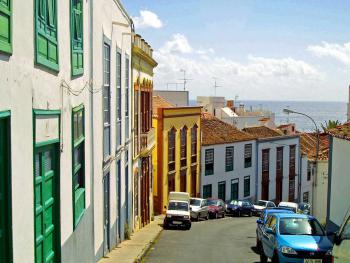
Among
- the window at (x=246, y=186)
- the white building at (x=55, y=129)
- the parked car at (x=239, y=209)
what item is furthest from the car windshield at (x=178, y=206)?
the window at (x=246, y=186)

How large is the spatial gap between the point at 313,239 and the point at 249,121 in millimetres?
54084

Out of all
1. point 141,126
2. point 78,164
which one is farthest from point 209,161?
point 78,164

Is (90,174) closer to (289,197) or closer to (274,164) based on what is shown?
(274,164)

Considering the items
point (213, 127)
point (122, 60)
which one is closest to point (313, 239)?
point (122, 60)

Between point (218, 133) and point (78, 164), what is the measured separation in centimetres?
3800

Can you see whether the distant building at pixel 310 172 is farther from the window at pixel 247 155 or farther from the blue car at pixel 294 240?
the blue car at pixel 294 240

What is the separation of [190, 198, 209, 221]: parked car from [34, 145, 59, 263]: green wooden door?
28.8 meters

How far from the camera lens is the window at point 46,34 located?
7.43 m

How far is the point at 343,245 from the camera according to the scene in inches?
386

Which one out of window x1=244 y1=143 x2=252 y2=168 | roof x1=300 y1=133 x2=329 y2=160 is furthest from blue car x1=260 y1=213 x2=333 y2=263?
roof x1=300 y1=133 x2=329 y2=160

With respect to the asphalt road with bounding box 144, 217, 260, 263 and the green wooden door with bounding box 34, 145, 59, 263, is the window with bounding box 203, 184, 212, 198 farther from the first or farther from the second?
the green wooden door with bounding box 34, 145, 59, 263

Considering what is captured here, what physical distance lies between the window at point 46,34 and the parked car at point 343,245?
5.78 metres

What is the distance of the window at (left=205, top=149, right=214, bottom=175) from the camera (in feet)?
153

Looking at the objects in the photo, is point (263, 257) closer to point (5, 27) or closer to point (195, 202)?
point (5, 27)
